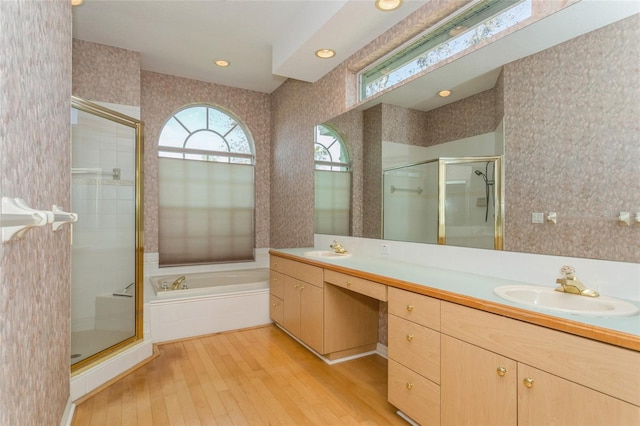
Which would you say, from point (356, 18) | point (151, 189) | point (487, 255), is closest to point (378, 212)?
point (487, 255)

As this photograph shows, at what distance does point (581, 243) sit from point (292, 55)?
244 cm

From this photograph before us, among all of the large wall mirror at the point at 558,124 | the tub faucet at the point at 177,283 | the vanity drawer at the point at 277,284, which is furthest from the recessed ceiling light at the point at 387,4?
the tub faucet at the point at 177,283

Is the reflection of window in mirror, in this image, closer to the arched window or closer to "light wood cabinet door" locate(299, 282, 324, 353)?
"light wood cabinet door" locate(299, 282, 324, 353)

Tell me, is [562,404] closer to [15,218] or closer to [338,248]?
[15,218]

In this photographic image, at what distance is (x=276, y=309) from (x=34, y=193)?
2487mm

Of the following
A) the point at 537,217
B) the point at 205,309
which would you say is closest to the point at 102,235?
the point at 205,309

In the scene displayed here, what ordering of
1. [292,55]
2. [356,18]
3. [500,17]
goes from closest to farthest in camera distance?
[500,17], [356,18], [292,55]

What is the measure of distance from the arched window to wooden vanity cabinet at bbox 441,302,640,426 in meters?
3.40

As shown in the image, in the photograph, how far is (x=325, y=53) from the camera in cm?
279

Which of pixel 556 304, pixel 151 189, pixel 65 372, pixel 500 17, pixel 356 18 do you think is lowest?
pixel 65 372

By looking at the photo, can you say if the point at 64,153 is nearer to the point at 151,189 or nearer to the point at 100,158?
the point at 100,158

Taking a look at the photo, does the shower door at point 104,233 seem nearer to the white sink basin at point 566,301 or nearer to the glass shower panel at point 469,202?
the glass shower panel at point 469,202

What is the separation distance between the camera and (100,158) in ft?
8.38

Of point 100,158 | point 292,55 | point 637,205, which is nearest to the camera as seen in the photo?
point 637,205
